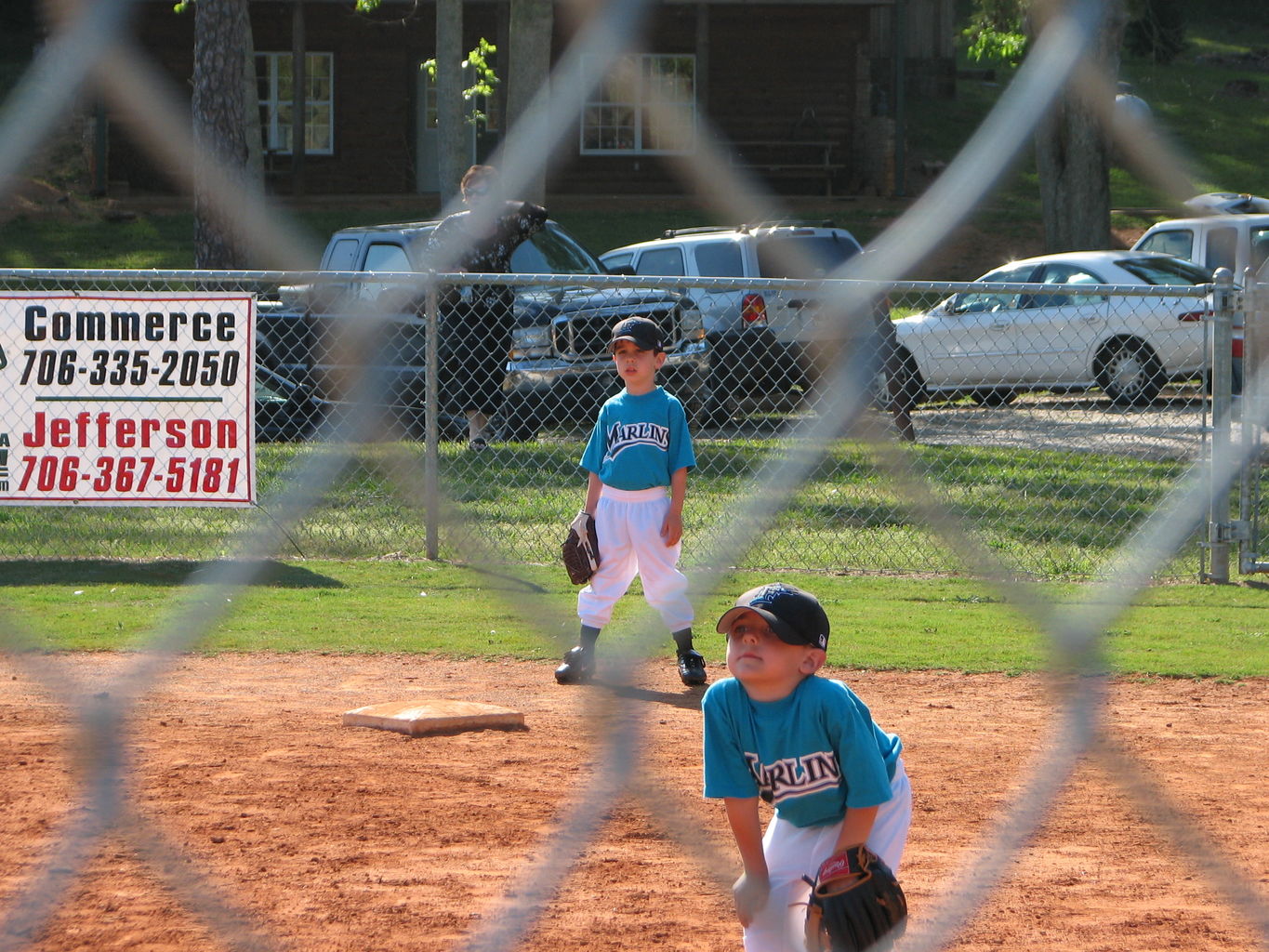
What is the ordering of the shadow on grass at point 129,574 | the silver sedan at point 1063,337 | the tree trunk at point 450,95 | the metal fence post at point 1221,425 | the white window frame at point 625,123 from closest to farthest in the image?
the metal fence post at point 1221,425
the shadow on grass at point 129,574
the silver sedan at point 1063,337
the tree trunk at point 450,95
the white window frame at point 625,123

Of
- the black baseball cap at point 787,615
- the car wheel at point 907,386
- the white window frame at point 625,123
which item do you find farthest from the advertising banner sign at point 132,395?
the white window frame at point 625,123

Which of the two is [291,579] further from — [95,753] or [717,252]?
[717,252]

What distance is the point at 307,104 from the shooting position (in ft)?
76.3

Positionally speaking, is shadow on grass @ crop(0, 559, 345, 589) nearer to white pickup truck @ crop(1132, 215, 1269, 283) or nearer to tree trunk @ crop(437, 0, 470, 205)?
tree trunk @ crop(437, 0, 470, 205)

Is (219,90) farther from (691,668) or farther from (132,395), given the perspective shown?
(691,668)

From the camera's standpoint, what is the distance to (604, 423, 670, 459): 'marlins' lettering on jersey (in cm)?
529

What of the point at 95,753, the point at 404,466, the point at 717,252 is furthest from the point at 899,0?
the point at 95,753

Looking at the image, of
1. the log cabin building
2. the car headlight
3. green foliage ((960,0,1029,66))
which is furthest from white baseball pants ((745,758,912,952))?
the log cabin building

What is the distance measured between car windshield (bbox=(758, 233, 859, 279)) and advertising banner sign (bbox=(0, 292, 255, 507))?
6620mm

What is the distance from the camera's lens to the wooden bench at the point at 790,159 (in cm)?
2220

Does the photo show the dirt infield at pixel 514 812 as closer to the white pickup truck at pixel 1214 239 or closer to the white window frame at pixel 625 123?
the white pickup truck at pixel 1214 239

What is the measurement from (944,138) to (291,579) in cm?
2121

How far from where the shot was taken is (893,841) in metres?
2.80

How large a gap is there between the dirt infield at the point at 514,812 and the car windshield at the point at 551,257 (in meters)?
6.06
